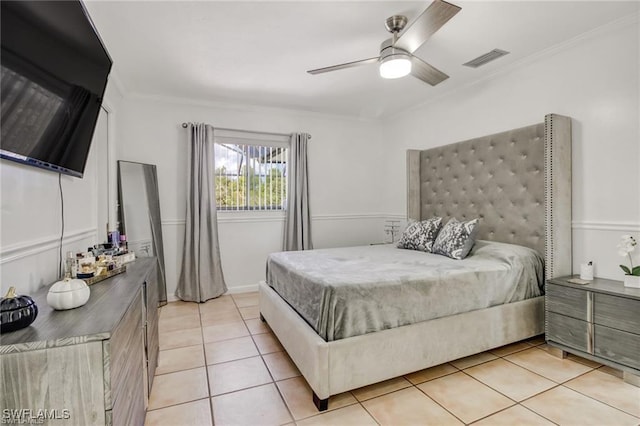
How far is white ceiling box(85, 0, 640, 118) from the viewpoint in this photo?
2158 mm

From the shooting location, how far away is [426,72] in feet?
8.61

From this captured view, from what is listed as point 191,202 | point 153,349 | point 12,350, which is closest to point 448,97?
point 191,202

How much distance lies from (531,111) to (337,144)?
2.53 meters

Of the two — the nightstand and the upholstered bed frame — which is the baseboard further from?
the nightstand

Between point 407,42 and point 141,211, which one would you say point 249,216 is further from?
point 407,42

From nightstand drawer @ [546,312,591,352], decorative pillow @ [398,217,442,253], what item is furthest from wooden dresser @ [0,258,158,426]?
nightstand drawer @ [546,312,591,352]

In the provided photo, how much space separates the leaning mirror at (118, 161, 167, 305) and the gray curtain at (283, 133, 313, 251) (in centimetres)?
163

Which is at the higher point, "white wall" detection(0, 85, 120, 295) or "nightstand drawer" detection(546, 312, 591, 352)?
"white wall" detection(0, 85, 120, 295)

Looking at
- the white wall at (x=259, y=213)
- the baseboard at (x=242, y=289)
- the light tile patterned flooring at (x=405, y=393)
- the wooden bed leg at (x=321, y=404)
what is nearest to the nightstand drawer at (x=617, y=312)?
the light tile patterned flooring at (x=405, y=393)

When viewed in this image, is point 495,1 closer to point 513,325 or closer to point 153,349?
point 513,325

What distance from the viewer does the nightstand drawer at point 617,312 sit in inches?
79.9

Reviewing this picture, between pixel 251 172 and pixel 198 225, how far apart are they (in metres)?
1.03

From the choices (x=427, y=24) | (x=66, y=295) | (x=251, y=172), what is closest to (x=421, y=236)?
(x=427, y=24)

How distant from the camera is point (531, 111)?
298cm
